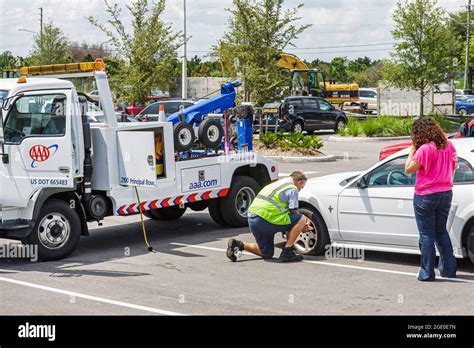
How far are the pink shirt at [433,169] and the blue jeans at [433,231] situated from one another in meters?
0.08

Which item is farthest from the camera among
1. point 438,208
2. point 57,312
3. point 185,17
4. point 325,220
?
point 185,17

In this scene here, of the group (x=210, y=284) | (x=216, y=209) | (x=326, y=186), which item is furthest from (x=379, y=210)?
(x=216, y=209)

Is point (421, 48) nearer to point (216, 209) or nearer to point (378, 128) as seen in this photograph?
point (378, 128)

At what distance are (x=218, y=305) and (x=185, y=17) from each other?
39.0m

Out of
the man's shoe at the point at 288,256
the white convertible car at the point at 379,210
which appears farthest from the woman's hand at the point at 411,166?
the man's shoe at the point at 288,256

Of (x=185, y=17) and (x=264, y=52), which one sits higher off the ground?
(x=185, y=17)

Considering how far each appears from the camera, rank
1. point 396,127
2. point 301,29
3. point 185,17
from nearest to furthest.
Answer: point 301,29 → point 396,127 → point 185,17

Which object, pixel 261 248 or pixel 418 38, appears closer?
pixel 261 248

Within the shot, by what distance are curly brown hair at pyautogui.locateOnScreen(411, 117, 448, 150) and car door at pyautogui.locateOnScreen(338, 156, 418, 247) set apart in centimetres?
88

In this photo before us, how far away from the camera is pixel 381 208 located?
1027cm

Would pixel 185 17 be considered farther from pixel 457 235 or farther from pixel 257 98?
pixel 457 235

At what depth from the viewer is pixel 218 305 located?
854 centimetres

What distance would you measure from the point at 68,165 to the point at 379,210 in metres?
4.18

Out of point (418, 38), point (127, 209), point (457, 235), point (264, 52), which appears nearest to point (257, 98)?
point (264, 52)
